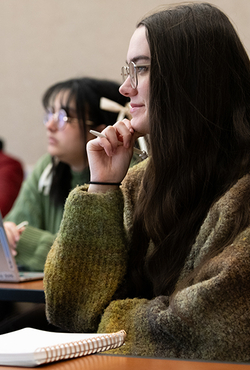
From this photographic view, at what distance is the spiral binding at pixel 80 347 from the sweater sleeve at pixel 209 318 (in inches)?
9.2

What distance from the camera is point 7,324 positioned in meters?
1.27

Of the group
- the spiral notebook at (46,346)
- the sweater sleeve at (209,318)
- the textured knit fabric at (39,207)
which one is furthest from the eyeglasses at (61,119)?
the spiral notebook at (46,346)

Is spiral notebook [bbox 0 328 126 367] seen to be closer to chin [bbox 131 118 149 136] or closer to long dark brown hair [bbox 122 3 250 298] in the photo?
long dark brown hair [bbox 122 3 250 298]

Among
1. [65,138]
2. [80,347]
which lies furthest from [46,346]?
[65,138]

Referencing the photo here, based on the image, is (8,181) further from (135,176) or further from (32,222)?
(135,176)

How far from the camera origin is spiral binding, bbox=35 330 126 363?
0.59m

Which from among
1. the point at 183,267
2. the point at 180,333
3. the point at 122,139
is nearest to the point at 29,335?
the point at 180,333

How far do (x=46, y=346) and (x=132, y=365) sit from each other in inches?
4.4

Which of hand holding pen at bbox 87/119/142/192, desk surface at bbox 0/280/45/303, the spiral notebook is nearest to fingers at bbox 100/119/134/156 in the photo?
hand holding pen at bbox 87/119/142/192

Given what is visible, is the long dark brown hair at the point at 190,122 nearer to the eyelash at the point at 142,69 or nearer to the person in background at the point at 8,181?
the eyelash at the point at 142,69

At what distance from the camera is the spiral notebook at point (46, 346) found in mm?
588

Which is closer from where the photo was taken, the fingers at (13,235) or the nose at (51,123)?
the fingers at (13,235)

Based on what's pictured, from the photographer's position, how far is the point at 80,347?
2.06 feet

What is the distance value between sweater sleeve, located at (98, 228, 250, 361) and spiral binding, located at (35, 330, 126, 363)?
0.23 metres
